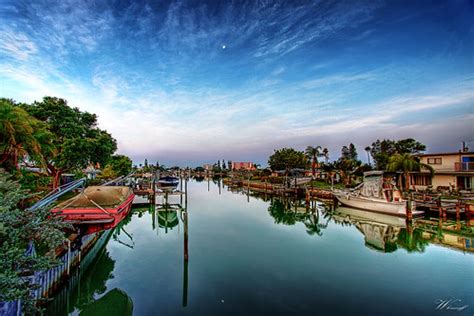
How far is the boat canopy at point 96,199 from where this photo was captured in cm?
1106

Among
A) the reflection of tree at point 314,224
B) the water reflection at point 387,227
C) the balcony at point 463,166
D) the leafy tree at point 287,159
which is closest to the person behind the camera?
the water reflection at point 387,227

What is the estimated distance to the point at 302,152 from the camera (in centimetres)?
6744

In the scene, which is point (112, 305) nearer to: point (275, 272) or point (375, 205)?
point (275, 272)

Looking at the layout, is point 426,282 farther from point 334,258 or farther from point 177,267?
point 177,267

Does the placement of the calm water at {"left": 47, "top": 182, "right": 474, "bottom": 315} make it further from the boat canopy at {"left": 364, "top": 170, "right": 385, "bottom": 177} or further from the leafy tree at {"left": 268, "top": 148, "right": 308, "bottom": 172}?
the leafy tree at {"left": 268, "top": 148, "right": 308, "bottom": 172}

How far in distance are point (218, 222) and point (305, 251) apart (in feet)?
33.4

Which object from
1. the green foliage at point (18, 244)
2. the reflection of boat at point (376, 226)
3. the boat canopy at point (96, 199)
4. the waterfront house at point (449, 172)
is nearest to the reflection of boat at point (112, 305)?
the green foliage at point (18, 244)

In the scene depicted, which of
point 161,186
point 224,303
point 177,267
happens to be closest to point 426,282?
point 224,303

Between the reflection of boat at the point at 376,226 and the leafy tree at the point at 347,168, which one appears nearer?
the reflection of boat at the point at 376,226

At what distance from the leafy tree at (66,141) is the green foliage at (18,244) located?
1584 cm

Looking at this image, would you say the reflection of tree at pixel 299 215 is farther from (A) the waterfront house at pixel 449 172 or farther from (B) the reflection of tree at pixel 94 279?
(A) the waterfront house at pixel 449 172

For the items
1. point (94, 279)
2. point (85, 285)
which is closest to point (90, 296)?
point (85, 285)

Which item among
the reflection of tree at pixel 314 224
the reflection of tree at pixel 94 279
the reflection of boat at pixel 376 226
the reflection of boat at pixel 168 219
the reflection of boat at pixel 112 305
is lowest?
the reflection of tree at pixel 314 224

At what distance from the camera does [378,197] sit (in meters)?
24.9
